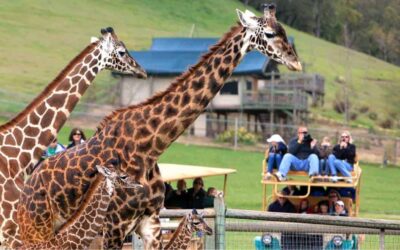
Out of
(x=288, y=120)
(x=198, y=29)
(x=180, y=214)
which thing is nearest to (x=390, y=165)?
(x=288, y=120)

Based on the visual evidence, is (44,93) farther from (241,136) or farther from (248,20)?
(241,136)

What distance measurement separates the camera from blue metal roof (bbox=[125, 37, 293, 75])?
5466 cm

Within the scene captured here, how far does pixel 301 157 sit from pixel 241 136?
3083cm

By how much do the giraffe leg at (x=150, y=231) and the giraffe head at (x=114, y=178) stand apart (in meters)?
0.46

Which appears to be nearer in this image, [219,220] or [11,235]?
[11,235]

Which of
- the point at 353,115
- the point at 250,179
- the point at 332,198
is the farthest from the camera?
the point at 353,115

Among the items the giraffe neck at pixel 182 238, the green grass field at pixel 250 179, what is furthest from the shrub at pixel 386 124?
the giraffe neck at pixel 182 238

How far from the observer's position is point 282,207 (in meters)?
17.0

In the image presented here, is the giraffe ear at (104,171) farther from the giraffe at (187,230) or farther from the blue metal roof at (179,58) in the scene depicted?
the blue metal roof at (179,58)

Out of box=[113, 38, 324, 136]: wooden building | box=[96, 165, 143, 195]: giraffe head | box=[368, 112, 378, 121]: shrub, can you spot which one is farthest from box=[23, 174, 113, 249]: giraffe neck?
box=[368, 112, 378, 121]: shrub

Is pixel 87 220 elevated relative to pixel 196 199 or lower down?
elevated

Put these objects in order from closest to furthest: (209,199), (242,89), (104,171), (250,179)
Answer: 1. (104,171)
2. (209,199)
3. (250,179)
4. (242,89)

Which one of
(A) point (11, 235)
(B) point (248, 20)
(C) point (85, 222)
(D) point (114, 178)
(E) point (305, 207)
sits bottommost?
(E) point (305, 207)

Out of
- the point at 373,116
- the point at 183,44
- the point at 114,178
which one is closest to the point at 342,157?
the point at 114,178
